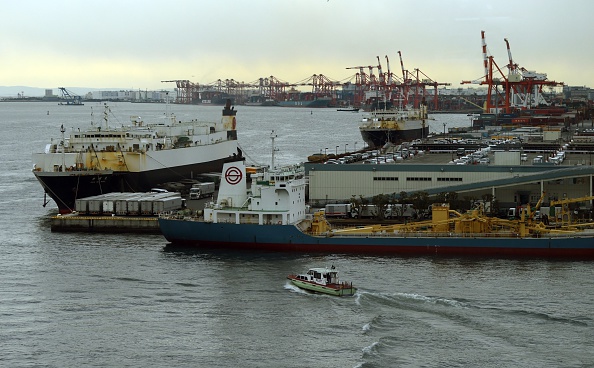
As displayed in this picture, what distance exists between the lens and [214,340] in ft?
59.9

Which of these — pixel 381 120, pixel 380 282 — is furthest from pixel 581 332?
pixel 381 120

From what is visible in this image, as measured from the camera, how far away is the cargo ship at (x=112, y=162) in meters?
35.1

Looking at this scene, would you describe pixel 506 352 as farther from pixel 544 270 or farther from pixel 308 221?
pixel 308 221

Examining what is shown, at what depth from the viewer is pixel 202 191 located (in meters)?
36.8

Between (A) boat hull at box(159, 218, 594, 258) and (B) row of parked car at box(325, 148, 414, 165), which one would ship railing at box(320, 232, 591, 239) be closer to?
(A) boat hull at box(159, 218, 594, 258)

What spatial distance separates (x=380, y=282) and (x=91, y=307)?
21.7 ft

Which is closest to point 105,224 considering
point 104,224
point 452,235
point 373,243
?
point 104,224

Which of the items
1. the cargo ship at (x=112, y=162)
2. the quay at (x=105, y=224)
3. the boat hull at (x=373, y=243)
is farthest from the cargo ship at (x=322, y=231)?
the cargo ship at (x=112, y=162)

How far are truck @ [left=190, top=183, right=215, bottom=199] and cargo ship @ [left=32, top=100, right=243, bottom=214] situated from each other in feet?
7.75

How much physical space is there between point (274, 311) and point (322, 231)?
7.27 metres

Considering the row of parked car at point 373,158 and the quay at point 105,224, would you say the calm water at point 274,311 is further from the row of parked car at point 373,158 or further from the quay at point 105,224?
the row of parked car at point 373,158

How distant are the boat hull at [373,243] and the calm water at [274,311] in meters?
0.62

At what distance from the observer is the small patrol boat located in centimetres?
2128

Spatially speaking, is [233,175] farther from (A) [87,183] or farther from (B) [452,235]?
(A) [87,183]
